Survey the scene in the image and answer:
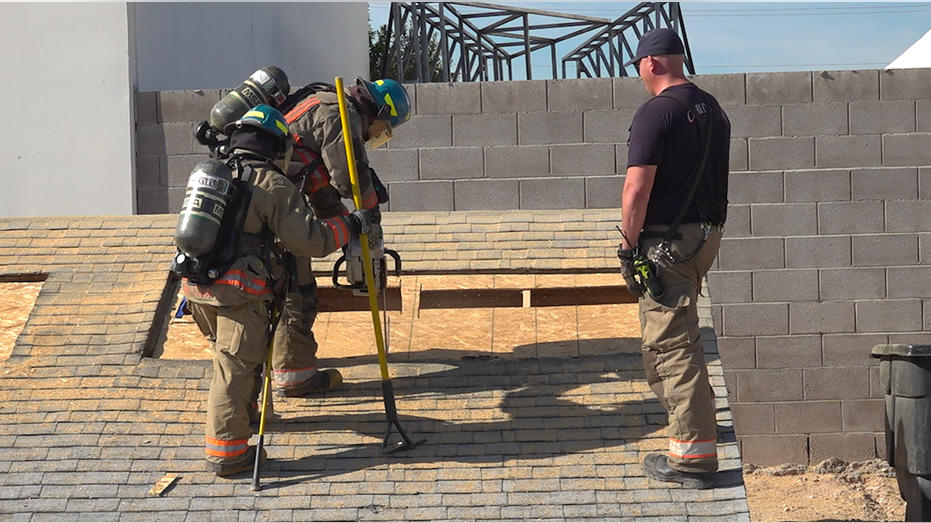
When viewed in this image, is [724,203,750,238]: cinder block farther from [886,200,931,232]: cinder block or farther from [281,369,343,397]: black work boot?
[281,369,343,397]: black work boot

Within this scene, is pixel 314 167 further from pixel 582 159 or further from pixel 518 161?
pixel 582 159

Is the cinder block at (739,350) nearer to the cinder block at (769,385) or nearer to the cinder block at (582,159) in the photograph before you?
the cinder block at (769,385)

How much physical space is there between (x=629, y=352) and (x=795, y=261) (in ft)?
8.80

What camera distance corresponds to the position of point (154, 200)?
25.3ft

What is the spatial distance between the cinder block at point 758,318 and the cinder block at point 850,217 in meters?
0.71

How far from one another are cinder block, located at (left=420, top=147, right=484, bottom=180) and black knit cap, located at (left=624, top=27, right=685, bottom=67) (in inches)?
131

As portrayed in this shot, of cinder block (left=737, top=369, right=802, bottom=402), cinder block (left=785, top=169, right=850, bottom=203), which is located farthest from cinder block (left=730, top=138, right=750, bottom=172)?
cinder block (left=737, top=369, right=802, bottom=402)

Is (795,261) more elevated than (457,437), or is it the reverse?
(795,261)

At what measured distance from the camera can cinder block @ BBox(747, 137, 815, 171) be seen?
7141mm

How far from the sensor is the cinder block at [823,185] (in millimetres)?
7137

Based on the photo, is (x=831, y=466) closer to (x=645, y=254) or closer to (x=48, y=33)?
(x=645, y=254)

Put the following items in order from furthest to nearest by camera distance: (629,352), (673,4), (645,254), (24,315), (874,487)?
(673,4) < (874,487) < (24,315) < (629,352) < (645,254)

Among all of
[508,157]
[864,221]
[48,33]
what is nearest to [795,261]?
[864,221]

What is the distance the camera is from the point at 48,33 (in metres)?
7.70
